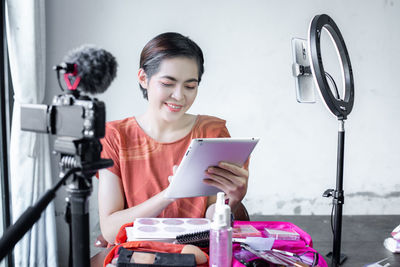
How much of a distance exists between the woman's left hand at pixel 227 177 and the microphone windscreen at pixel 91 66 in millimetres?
519

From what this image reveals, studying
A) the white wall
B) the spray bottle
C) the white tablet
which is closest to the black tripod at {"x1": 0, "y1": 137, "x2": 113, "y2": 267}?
the spray bottle

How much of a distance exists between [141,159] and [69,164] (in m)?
0.85

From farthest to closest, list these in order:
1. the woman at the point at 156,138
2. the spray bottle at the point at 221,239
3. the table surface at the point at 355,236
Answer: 1. the woman at the point at 156,138
2. the table surface at the point at 355,236
3. the spray bottle at the point at 221,239

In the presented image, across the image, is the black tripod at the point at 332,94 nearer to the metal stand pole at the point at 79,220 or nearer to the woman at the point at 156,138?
the woman at the point at 156,138

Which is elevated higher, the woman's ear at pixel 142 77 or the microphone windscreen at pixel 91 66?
the woman's ear at pixel 142 77

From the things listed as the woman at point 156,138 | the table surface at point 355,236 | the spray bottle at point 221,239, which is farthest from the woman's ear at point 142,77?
the spray bottle at point 221,239

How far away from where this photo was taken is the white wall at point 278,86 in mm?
2225

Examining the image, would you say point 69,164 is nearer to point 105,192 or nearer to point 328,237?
point 105,192

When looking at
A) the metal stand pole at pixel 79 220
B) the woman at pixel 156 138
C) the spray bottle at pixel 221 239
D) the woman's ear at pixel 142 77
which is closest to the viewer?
the metal stand pole at pixel 79 220

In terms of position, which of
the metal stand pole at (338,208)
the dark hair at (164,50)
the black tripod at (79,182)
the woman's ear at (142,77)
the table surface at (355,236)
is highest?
the dark hair at (164,50)

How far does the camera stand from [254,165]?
2395 millimetres

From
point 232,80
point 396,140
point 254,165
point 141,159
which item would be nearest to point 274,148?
point 254,165

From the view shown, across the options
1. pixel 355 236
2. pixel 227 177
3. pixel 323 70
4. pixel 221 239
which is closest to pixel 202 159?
pixel 227 177

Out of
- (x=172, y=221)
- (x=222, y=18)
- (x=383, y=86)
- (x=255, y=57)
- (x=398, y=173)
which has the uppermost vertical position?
(x=222, y=18)
